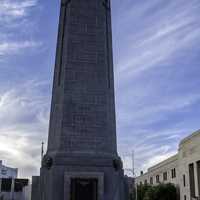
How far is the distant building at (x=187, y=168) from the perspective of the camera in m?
47.1

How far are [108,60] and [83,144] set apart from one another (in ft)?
13.4

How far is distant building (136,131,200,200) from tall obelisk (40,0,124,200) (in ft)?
107

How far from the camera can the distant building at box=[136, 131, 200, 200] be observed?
155ft

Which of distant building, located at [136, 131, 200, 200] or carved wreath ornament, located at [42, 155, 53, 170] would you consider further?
distant building, located at [136, 131, 200, 200]

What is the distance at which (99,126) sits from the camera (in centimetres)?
1565

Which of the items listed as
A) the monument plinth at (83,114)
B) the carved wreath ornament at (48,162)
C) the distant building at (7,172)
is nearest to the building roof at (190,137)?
the monument plinth at (83,114)

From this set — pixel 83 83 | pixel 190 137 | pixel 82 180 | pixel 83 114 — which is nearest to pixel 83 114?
pixel 83 114

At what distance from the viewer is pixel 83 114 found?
1569cm

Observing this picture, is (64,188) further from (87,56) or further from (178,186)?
(178,186)

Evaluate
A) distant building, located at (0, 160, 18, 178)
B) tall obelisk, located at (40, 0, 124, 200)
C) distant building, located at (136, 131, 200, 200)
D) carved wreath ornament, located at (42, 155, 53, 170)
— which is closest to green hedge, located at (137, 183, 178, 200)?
distant building, located at (136, 131, 200, 200)

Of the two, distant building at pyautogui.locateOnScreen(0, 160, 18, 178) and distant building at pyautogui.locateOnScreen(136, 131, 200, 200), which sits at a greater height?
distant building at pyautogui.locateOnScreen(0, 160, 18, 178)

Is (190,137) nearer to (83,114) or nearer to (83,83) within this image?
(83,83)

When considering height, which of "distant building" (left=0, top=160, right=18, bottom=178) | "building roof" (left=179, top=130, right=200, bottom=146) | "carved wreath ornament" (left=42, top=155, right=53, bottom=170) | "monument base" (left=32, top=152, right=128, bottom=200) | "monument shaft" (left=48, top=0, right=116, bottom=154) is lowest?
"monument base" (left=32, top=152, right=128, bottom=200)

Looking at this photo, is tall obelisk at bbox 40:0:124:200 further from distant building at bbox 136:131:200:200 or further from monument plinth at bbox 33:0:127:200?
distant building at bbox 136:131:200:200
